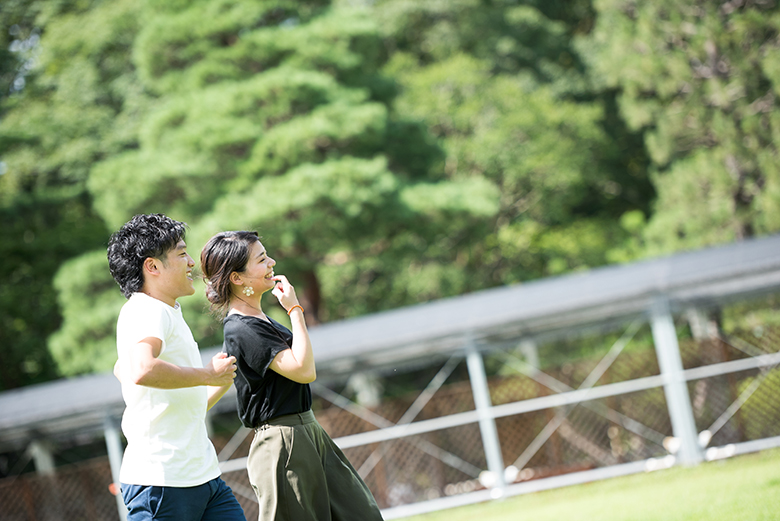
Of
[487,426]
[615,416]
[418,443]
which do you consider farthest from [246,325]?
[615,416]

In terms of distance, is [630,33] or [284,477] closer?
[284,477]

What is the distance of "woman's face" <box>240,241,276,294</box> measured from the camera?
8.86ft

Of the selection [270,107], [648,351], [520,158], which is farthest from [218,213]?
[520,158]

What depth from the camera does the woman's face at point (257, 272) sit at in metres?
2.70

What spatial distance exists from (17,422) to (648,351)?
7.71 metres

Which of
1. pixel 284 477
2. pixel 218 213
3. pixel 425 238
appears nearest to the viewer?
pixel 284 477

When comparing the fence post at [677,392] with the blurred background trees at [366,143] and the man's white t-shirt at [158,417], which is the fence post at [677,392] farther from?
the man's white t-shirt at [158,417]

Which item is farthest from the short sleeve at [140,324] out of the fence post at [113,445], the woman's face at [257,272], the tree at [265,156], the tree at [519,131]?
the tree at [519,131]

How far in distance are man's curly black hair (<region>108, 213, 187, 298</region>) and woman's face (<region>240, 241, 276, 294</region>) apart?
26 cm

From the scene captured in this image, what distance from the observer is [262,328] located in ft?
8.57

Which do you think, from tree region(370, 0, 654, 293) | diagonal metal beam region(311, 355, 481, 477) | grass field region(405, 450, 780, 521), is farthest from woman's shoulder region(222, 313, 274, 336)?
tree region(370, 0, 654, 293)

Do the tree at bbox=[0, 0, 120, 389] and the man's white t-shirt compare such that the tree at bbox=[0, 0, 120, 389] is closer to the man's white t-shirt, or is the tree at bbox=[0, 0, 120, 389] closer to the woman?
the woman

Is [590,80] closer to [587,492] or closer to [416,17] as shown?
[416,17]

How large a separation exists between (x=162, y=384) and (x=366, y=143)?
40.8ft
